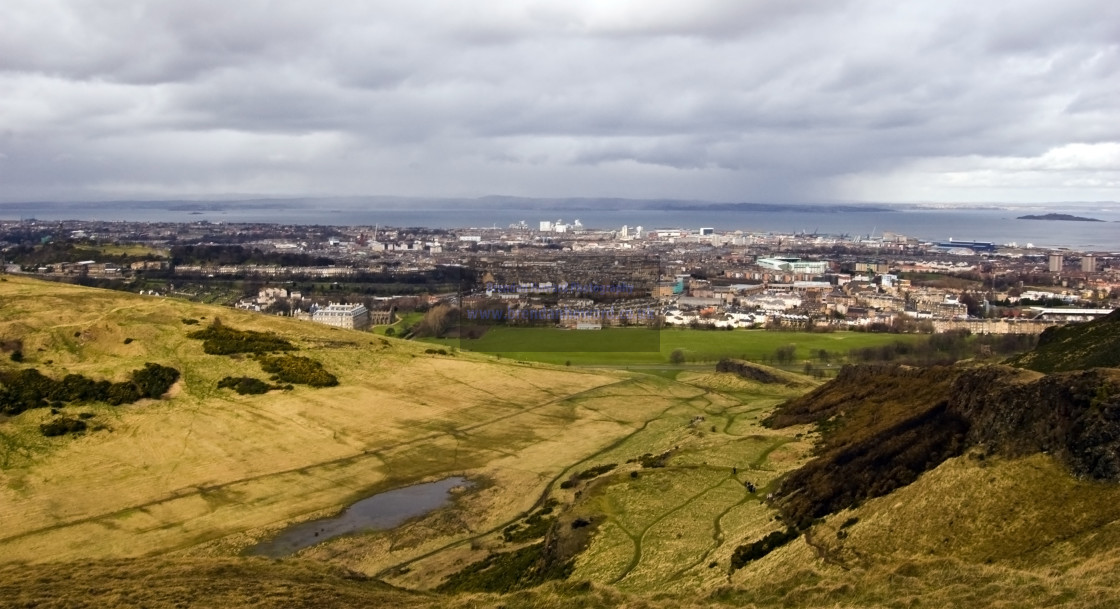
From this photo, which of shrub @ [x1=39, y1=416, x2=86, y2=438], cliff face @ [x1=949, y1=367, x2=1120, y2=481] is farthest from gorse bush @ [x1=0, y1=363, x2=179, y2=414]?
cliff face @ [x1=949, y1=367, x2=1120, y2=481]

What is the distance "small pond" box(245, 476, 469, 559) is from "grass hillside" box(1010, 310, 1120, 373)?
78.3 ft

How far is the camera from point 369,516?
1216 inches

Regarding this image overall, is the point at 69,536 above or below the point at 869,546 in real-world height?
below

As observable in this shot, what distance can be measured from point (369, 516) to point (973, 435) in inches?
787

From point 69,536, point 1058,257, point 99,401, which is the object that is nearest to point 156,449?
point 99,401

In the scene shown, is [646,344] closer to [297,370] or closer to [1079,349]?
[297,370]

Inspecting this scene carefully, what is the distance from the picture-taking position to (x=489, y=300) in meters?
87.8

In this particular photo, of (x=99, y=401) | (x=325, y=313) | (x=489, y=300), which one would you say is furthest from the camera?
(x=489, y=300)

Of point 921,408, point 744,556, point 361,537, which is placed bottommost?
point 361,537

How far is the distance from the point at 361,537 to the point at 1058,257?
515 ft

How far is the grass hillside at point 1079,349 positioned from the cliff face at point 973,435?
664 cm

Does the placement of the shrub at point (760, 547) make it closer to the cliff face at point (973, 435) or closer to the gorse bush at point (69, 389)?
the cliff face at point (973, 435)

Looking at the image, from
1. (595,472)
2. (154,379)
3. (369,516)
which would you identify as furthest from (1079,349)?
(154,379)

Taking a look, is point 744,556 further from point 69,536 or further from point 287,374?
point 287,374
